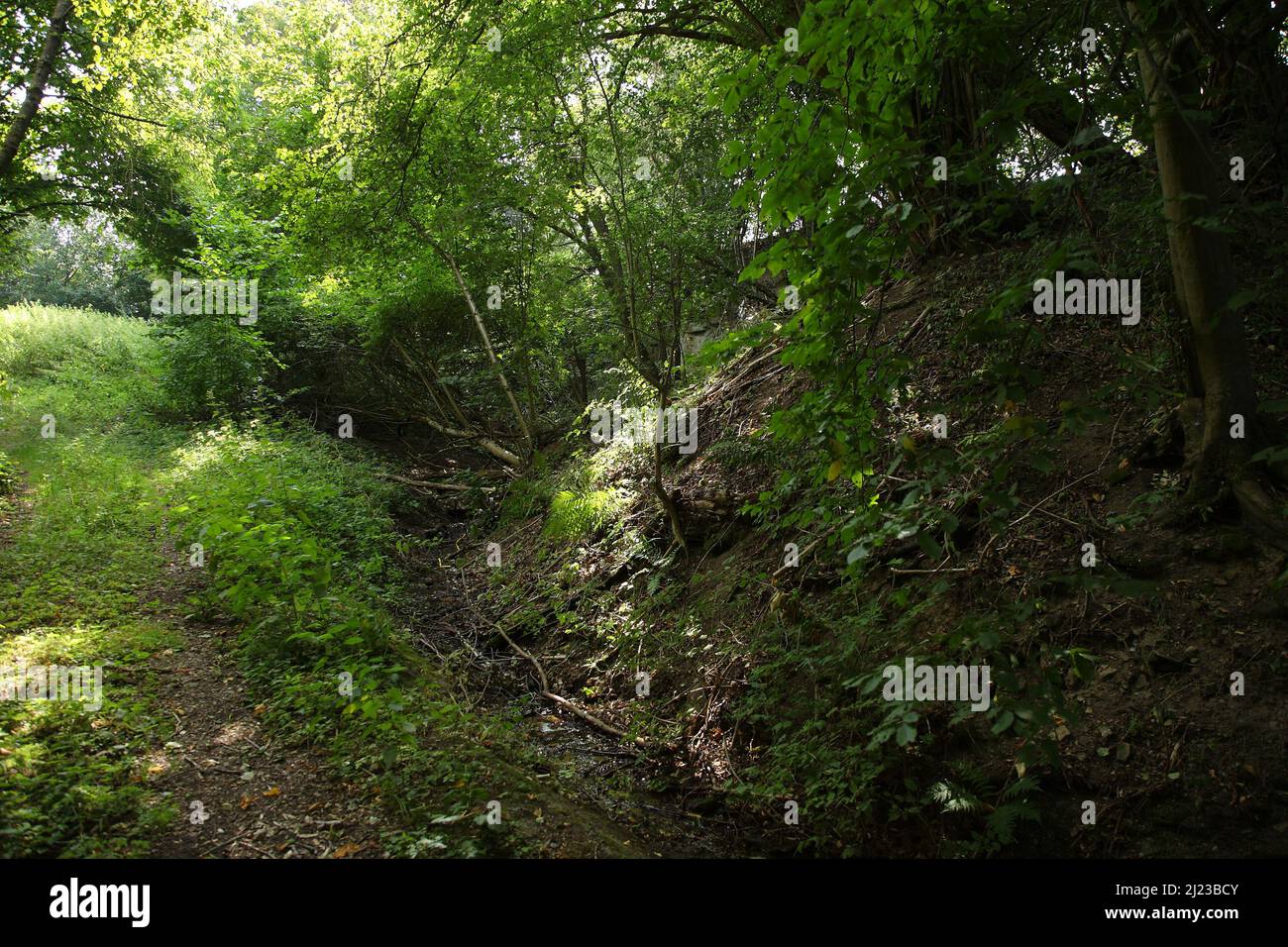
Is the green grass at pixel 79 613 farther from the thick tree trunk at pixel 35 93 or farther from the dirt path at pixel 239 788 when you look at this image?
the thick tree trunk at pixel 35 93


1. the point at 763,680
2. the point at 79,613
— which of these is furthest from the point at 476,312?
the point at 763,680

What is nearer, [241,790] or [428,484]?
[241,790]

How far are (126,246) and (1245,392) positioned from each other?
23918 mm

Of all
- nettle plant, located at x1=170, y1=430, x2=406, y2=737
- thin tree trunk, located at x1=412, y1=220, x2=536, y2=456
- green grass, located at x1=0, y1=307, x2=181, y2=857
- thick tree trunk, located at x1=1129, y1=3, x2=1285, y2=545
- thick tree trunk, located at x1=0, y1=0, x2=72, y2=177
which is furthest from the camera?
thin tree trunk, located at x1=412, y1=220, x2=536, y2=456

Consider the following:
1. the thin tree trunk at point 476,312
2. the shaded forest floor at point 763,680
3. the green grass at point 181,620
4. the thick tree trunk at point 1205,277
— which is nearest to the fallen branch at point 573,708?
the shaded forest floor at point 763,680

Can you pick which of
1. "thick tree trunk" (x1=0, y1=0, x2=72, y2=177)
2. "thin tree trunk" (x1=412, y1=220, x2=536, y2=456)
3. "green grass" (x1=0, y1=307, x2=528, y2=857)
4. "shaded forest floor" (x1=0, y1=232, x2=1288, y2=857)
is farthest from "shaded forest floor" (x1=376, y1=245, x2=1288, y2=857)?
"thick tree trunk" (x1=0, y1=0, x2=72, y2=177)

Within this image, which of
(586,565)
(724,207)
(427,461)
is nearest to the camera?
(586,565)

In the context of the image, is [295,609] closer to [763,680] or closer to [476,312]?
[763,680]

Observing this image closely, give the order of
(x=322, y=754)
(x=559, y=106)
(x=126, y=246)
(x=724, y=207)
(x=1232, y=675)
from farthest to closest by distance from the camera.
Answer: (x=126, y=246) < (x=724, y=207) < (x=559, y=106) < (x=322, y=754) < (x=1232, y=675)

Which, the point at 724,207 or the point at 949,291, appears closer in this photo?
the point at 949,291

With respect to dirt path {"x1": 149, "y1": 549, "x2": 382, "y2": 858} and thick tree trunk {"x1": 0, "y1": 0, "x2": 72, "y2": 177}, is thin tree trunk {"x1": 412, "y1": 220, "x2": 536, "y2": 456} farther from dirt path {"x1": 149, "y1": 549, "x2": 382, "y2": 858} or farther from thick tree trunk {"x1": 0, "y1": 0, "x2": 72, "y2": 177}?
dirt path {"x1": 149, "y1": 549, "x2": 382, "y2": 858}

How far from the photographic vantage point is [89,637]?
5242 millimetres
